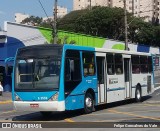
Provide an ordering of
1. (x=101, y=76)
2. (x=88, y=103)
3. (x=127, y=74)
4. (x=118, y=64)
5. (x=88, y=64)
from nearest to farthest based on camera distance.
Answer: (x=88, y=103)
(x=88, y=64)
(x=101, y=76)
(x=118, y=64)
(x=127, y=74)

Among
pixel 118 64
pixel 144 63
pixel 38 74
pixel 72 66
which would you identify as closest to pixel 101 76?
pixel 118 64

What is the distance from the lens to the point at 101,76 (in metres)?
18.2

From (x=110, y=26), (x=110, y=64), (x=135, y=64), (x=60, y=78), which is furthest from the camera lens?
(x=110, y=26)

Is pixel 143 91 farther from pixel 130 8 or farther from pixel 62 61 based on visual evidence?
pixel 130 8

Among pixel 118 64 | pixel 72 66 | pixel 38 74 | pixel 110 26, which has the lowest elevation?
pixel 38 74

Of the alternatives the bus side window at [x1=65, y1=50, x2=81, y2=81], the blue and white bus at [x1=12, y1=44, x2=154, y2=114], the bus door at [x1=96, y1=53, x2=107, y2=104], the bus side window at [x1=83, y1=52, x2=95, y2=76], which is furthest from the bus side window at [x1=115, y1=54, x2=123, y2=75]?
the bus side window at [x1=65, y1=50, x2=81, y2=81]

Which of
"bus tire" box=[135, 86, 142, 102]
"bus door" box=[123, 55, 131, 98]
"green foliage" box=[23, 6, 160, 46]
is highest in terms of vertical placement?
"green foliage" box=[23, 6, 160, 46]

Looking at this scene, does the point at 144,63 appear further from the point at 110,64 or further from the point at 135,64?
the point at 110,64

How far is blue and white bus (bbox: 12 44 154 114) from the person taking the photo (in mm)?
14945

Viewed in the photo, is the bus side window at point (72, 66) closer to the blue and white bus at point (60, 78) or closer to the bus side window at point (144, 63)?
the blue and white bus at point (60, 78)

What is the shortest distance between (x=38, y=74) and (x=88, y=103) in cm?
275

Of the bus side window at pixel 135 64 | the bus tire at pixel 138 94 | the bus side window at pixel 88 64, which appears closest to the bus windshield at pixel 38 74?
the bus side window at pixel 88 64

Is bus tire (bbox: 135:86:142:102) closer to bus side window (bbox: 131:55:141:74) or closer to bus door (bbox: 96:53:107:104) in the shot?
bus side window (bbox: 131:55:141:74)

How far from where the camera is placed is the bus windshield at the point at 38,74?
15.0 meters
